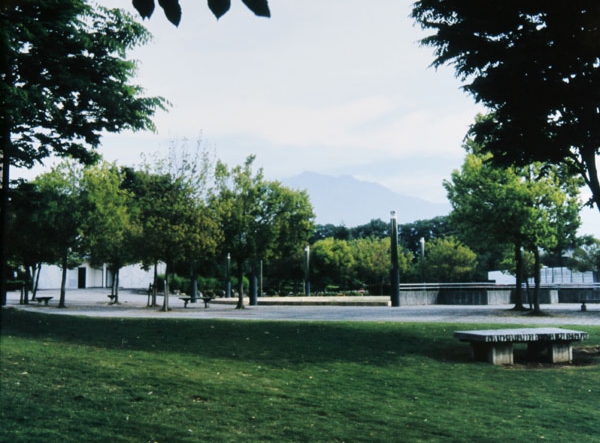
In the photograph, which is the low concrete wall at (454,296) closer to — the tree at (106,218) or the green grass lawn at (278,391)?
the tree at (106,218)

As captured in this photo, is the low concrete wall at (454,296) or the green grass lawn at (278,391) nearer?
the green grass lawn at (278,391)

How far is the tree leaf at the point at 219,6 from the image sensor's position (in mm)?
2543

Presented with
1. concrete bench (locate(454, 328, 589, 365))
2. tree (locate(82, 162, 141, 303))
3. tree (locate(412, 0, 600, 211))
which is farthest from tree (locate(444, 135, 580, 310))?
tree (locate(82, 162, 141, 303))

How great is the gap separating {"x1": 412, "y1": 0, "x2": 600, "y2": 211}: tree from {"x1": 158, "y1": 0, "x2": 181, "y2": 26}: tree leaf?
36.3ft

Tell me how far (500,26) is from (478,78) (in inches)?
45.5

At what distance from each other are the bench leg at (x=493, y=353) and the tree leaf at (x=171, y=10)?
10451mm

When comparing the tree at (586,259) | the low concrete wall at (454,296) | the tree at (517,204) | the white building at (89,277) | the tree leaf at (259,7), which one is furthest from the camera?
the white building at (89,277)

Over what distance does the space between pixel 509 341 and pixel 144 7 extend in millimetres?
10722

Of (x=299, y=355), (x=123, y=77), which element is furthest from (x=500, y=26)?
(x=123, y=77)

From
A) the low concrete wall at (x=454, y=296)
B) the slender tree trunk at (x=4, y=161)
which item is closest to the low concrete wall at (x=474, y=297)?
the low concrete wall at (x=454, y=296)

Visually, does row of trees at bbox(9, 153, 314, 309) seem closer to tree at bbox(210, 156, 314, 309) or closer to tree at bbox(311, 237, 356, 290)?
tree at bbox(210, 156, 314, 309)

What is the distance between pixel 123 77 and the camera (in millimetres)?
18812

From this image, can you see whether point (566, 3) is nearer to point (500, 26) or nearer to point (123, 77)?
point (500, 26)

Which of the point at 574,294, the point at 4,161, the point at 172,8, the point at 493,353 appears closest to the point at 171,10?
the point at 172,8
